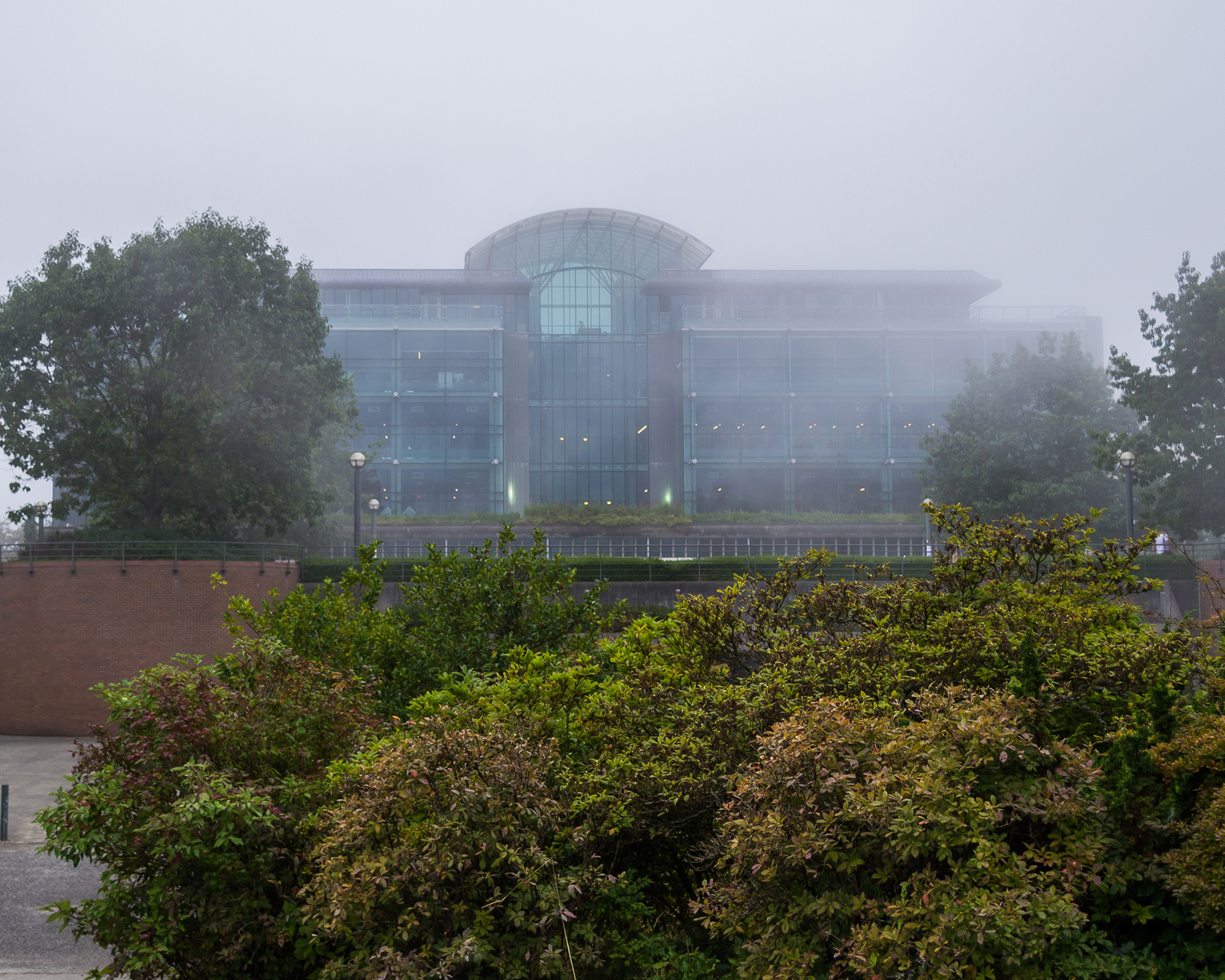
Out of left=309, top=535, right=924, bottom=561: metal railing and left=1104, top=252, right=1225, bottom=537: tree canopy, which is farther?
left=309, top=535, right=924, bottom=561: metal railing

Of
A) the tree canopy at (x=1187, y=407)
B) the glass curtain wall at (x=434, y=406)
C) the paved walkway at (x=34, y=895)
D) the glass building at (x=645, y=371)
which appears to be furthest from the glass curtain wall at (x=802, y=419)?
the paved walkway at (x=34, y=895)

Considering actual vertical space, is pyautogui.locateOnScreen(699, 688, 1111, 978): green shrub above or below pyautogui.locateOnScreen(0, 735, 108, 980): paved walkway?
above

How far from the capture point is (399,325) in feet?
174

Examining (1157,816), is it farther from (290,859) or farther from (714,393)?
(714,393)

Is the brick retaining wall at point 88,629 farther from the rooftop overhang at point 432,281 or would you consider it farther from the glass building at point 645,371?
the rooftop overhang at point 432,281

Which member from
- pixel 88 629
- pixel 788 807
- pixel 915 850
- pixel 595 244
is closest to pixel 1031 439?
pixel 595 244

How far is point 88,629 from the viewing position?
72.7 feet

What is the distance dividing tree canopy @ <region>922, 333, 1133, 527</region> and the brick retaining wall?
2968cm

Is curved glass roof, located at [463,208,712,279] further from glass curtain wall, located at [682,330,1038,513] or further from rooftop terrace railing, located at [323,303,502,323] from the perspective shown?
glass curtain wall, located at [682,330,1038,513]

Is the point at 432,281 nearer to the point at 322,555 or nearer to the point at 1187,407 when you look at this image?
the point at 322,555

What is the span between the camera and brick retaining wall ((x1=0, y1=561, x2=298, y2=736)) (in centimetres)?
2214

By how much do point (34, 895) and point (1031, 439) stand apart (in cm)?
3722

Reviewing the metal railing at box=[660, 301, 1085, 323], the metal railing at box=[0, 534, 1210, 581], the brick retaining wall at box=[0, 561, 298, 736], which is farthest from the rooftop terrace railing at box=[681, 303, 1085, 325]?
the brick retaining wall at box=[0, 561, 298, 736]

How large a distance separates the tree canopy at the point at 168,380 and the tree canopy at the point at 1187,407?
2728cm
